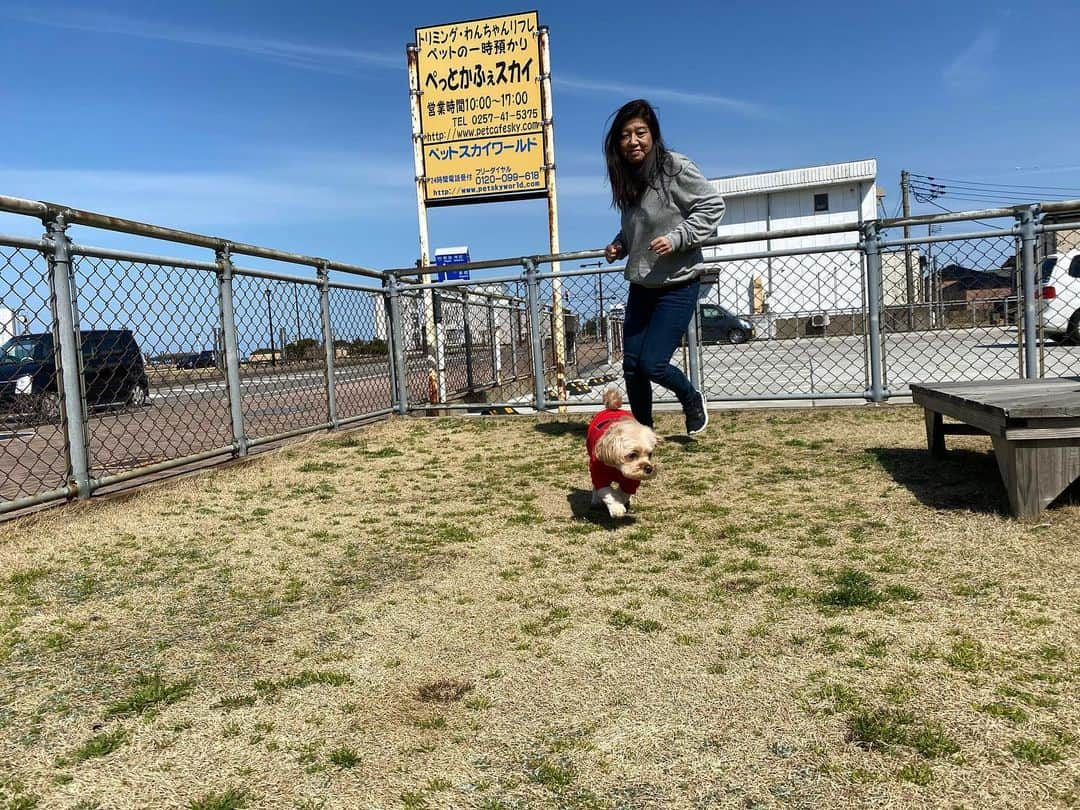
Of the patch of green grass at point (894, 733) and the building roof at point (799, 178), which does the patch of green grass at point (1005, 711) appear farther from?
the building roof at point (799, 178)

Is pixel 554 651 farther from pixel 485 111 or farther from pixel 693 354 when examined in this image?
pixel 485 111

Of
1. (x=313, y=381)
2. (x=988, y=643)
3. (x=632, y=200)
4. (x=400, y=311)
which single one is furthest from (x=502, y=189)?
(x=988, y=643)

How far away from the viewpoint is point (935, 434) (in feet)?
12.8

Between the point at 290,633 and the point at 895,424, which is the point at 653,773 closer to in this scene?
the point at 290,633

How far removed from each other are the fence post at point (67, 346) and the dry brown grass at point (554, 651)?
0.33m

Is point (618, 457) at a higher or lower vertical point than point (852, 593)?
higher

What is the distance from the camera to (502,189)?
A: 328 inches

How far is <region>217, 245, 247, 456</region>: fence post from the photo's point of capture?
185 inches

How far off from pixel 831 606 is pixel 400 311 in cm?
567

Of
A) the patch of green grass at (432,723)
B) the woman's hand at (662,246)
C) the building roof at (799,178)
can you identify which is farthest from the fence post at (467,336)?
the building roof at (799,178)

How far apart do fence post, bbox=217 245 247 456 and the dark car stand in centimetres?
52

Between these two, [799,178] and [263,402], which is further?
[799,178]

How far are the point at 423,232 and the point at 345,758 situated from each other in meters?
7.57

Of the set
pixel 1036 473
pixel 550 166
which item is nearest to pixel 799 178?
pixel 550 166
